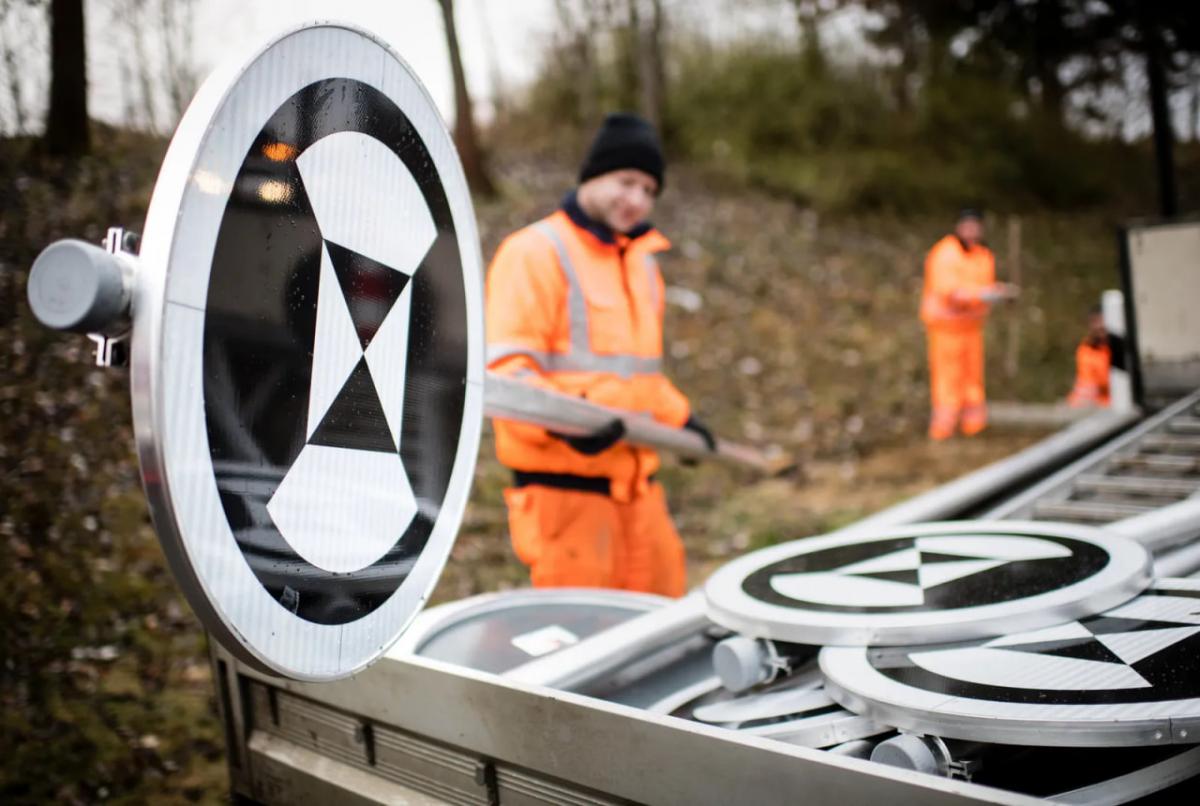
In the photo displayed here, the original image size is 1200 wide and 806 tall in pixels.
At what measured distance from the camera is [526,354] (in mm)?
3107

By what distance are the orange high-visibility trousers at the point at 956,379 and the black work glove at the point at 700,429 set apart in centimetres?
641

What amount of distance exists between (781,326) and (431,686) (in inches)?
439

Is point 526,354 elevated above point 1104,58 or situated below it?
below

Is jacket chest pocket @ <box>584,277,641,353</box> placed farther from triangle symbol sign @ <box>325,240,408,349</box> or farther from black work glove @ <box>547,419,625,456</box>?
triangle symbol sign @ <box>325,240,408,349</box>

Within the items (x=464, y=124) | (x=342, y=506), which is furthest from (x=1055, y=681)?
(x=464, y=124)

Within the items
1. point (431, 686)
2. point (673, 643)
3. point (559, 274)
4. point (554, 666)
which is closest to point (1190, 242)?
point (559, 274)

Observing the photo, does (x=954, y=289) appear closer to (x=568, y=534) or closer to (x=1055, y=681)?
(x=568, y=534)

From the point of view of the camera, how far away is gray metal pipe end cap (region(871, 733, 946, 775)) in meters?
1.54

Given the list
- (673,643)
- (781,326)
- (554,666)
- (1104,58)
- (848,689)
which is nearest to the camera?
(848,689)

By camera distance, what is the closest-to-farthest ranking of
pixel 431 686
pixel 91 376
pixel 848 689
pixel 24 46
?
pixel 848 689 < pixel 431 686 < pixel 24 46 < pixel 91 376

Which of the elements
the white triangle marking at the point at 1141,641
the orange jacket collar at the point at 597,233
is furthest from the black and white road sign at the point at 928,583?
the orange jacket collar at the point at 597,233

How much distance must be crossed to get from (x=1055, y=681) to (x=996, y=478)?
2795mm

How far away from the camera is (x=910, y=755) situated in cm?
154

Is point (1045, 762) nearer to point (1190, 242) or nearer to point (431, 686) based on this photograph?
point (431, 686)
